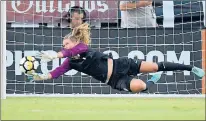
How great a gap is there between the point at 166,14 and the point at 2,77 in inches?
136

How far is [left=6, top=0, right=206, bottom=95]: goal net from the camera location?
12352mm

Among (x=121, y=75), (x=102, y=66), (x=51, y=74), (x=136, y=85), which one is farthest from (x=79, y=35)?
(x=136, y=85)

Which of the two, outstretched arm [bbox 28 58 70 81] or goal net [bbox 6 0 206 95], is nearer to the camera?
outstretched arm [bbox 28 58 70 81]

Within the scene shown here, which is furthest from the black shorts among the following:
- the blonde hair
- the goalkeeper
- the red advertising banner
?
the red advertising banner

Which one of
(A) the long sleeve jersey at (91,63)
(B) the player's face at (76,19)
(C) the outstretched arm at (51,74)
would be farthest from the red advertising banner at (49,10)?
(A) the long sleeve jersey at (91,63)

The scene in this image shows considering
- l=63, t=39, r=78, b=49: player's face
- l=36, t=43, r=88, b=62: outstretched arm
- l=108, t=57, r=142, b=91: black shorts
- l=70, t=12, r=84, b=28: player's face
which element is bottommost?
l=108, t=57, r=142, b=91: black shorts

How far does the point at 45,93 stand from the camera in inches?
487

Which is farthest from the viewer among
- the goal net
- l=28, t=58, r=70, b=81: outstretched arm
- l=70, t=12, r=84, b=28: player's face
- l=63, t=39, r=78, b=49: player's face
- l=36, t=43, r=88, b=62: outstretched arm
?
l=70, t=12, r=84, b=28: player's face

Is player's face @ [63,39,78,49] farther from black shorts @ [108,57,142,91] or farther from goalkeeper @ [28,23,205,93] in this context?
black shorts @ [108,57,142,91]

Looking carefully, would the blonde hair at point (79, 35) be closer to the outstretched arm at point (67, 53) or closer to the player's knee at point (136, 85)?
the outstretched arm at point (67, 53)

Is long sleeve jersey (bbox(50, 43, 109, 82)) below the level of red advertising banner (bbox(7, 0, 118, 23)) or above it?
below

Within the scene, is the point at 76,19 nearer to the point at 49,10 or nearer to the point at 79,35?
the point at 49,10

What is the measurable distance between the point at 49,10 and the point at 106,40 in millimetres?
1207

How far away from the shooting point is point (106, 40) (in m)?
12.4
